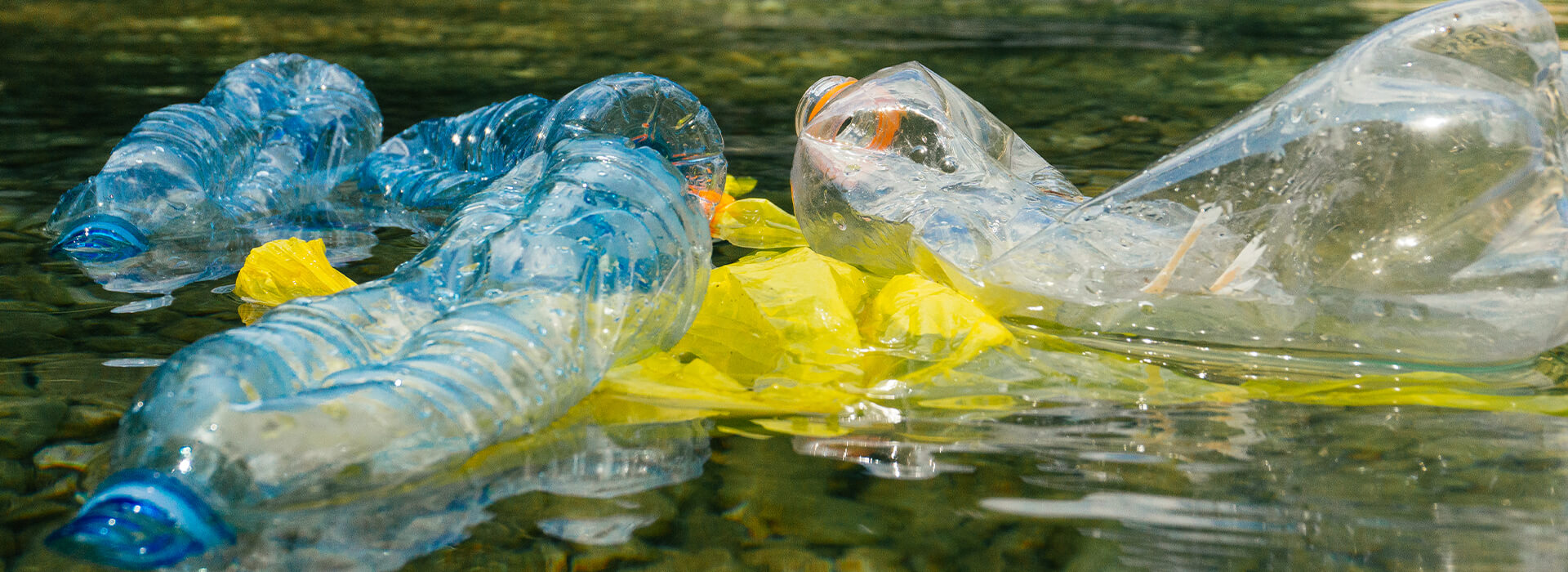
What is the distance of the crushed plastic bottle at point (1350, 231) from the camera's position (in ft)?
4.73

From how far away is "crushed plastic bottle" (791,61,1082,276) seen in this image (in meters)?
1.73

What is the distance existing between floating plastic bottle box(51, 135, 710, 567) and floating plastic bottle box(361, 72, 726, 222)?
29 cm

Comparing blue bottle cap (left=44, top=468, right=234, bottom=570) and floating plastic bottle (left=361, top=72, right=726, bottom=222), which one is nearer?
blue bottle cap (left=44, top=468, right=234, bottom=570)

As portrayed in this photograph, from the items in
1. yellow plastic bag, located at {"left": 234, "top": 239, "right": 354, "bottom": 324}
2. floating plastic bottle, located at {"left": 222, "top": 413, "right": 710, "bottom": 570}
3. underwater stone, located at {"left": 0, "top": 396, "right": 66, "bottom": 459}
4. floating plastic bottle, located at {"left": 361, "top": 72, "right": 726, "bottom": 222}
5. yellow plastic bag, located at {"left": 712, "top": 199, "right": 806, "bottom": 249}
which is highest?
floating plastic bottle, located at {"left": 361, "top": 72, "right": 726, "bottom": 222}

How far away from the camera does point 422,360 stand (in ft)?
3.77

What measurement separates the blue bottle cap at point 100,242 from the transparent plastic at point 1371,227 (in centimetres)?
137

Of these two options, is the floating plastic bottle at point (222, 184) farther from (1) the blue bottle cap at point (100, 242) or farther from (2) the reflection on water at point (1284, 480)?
(2) the reflection on water at point (1284, 480)

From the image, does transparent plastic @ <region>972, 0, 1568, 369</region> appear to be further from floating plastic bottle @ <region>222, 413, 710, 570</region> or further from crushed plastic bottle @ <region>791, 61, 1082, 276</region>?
floating plastic bottle @ <region>222, 413, 710, 570</region>

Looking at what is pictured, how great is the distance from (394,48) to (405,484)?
14.7 ft

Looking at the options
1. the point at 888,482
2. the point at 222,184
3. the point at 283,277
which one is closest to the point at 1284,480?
the point at 888,482

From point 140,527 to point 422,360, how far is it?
27 centimetres

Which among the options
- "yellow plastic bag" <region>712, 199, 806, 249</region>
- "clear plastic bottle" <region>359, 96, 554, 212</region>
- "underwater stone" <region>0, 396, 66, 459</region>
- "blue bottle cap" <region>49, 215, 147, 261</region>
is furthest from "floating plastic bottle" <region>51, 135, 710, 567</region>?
"blue bottle cap" <region>49, 215, 147, 261</region>

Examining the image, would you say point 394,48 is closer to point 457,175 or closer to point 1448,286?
point 457,175

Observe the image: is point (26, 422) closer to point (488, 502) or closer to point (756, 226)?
point (488, 502)
